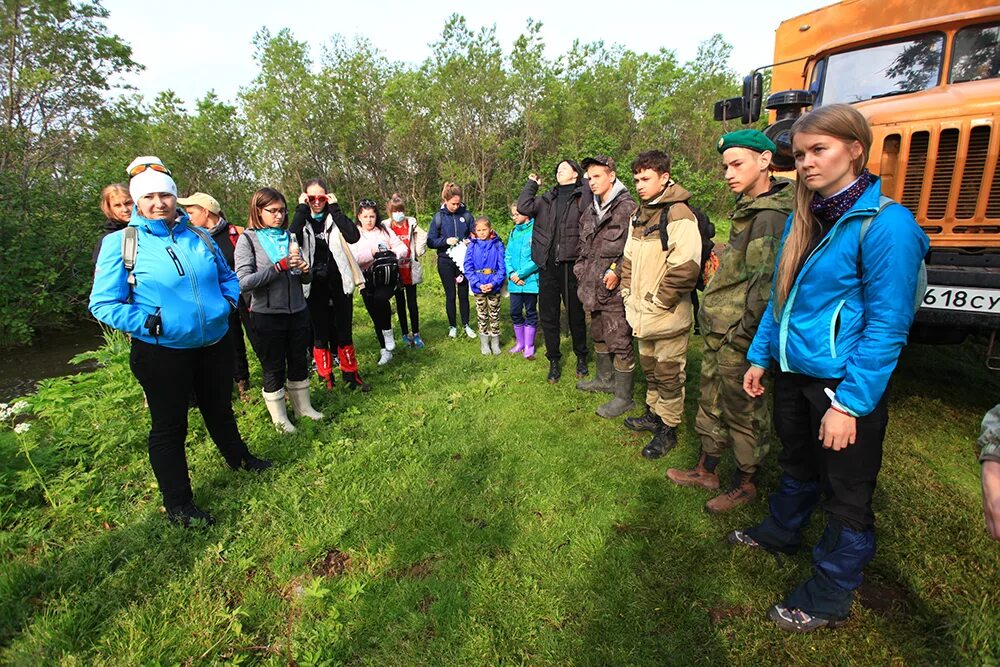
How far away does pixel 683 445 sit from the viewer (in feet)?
12.9

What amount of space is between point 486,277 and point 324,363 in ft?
7.91

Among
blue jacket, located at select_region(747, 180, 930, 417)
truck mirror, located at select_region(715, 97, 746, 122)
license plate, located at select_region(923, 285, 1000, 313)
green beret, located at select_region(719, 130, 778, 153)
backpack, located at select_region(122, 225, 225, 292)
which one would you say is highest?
truck mirror, located at select_region(715, 97, 746, 122)

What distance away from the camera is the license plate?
3.26 metres

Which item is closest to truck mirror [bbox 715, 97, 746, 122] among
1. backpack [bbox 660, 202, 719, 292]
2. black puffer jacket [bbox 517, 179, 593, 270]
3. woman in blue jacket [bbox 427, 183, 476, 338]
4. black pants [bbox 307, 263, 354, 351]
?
black puffer jacket [bbox 517, 179, 593, 270]

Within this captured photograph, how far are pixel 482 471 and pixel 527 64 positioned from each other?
94.0ft

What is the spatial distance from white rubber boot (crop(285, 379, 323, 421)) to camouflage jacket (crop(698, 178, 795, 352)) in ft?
11.7

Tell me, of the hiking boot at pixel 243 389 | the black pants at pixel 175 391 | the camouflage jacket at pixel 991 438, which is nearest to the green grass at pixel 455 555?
the black pants at pixel 175 391

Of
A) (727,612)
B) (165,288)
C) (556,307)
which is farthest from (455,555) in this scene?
(556,307)

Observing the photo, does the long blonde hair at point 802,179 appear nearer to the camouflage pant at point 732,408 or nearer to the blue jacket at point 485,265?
the camouflage pant at point 732,408

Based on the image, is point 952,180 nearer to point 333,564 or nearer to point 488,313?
point 488,313

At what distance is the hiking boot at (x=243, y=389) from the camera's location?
5223mm

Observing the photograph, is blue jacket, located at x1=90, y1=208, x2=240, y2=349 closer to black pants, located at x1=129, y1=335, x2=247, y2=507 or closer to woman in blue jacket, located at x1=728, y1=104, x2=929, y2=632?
black pants, located at x1=129, y1=335, x2=247, y2=507

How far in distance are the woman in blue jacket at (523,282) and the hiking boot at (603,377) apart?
4.07 ft

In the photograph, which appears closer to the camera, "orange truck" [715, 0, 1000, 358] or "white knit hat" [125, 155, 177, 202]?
"white knit hat" [125, 155, 177, 202]
